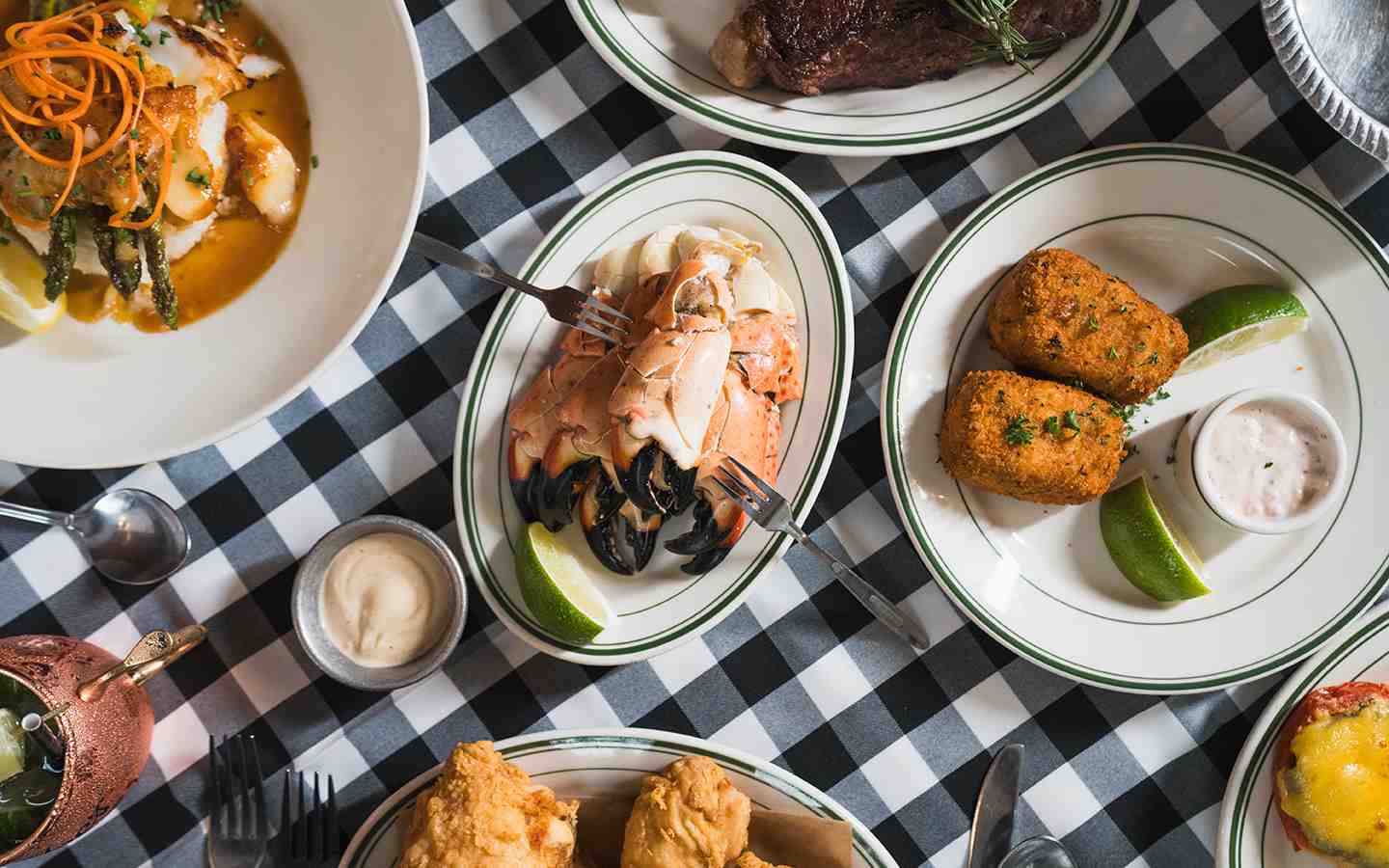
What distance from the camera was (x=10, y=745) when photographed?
6.95ft

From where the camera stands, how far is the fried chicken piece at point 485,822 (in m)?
2.15

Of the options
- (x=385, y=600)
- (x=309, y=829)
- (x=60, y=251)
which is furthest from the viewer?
(x=309, y=829)

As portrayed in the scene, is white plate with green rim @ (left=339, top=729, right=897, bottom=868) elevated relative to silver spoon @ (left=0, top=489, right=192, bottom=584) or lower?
lower

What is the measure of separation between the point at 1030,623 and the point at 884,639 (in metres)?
0.33

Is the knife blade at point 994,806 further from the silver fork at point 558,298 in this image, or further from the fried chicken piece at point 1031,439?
the silver fork at point 558,298

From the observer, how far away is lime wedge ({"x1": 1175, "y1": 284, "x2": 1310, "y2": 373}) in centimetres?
231

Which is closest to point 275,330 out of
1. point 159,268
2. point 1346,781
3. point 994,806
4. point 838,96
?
point 159,268

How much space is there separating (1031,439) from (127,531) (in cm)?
200

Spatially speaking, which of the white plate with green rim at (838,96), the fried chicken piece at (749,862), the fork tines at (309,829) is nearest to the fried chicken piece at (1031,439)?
the white plate with green rim at (838,96)

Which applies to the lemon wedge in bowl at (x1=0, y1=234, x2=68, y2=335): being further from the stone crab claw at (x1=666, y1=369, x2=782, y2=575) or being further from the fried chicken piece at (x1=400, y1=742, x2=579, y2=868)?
the stone crab claw at (x1=666, y1=369, x2=782, y2=575)

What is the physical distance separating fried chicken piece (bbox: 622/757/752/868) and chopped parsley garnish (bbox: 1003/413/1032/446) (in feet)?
3.09

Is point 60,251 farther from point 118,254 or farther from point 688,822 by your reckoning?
point 688,822

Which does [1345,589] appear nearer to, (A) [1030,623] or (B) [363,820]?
(A) [1030,623]

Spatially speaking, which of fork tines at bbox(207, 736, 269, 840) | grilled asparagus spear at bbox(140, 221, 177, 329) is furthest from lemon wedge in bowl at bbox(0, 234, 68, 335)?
fork tines at bbox(207, 736, 269, 840)
